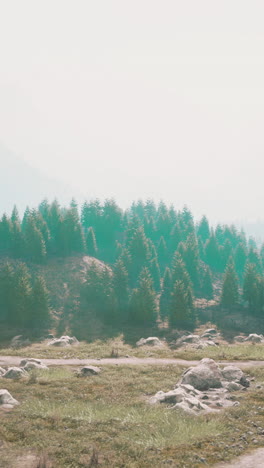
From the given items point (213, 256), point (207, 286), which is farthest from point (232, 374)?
point (213, 256)

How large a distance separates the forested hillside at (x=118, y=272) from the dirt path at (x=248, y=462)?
68.6m

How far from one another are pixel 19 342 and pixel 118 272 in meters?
37.9

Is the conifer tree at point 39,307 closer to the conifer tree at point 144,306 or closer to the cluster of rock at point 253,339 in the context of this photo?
the conifer tree at point 144,306

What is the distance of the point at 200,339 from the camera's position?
67.9 metres

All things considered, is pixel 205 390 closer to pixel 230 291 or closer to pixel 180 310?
pixel 180 310

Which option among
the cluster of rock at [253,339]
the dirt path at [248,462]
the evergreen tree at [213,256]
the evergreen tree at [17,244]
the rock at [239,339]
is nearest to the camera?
the dirt path at [248,462]

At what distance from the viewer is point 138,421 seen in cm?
1789

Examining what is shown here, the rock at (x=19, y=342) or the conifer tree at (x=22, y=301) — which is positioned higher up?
the conifer tree at (x=22, y=301)

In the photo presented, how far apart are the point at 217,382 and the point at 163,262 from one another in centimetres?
11401

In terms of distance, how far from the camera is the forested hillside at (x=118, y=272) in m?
82.2

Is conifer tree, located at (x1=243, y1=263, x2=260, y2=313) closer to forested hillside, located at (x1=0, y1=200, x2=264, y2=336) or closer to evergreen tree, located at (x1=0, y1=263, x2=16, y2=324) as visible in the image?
forested hillside, located at (x1=0, y1=200, x2=264, y2=336)

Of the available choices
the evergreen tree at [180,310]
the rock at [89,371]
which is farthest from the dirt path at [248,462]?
the evergreen tree at [180,310]

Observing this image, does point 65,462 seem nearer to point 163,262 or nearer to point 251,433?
point 251,433

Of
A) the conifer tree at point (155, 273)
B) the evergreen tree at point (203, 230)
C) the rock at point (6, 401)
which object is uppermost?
the evergreen tree at point (203, 230)
